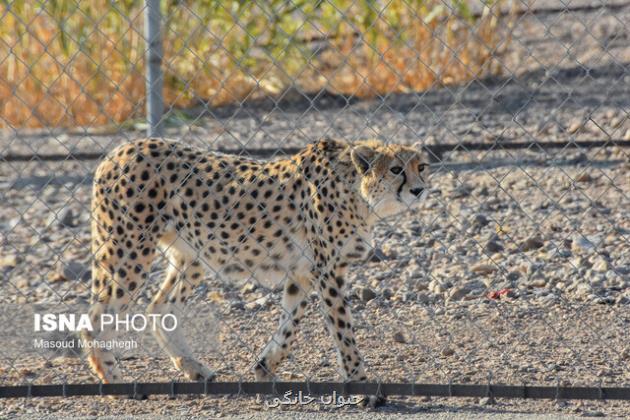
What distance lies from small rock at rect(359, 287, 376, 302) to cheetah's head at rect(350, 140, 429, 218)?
978 millimetres

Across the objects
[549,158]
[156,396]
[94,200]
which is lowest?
[156,396]

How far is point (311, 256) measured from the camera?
516cm

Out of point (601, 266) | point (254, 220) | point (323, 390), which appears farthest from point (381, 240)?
point (323, 390)

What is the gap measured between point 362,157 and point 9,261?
2.70 m

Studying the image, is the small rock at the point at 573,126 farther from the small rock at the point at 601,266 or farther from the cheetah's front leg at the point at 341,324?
the cheetah's front leg at the point at 341,324

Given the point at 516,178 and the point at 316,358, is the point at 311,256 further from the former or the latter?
the point at 516,178

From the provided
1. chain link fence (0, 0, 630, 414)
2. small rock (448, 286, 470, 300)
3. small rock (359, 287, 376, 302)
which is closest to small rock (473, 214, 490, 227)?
chain link fence (0, 0, 630, 414)

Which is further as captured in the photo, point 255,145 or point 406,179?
point 255,145

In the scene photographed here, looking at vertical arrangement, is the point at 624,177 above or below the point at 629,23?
below

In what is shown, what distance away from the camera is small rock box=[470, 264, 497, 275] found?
20.7 ft

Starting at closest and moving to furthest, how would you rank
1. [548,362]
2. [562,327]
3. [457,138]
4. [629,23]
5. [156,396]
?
[156,396] < [548,362] < [562,327] < [457,138] < [629,23]

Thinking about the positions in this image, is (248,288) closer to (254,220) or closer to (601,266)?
(254,220)

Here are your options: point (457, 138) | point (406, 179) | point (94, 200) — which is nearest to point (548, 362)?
point (406, 179)

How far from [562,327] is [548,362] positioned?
0.48m
